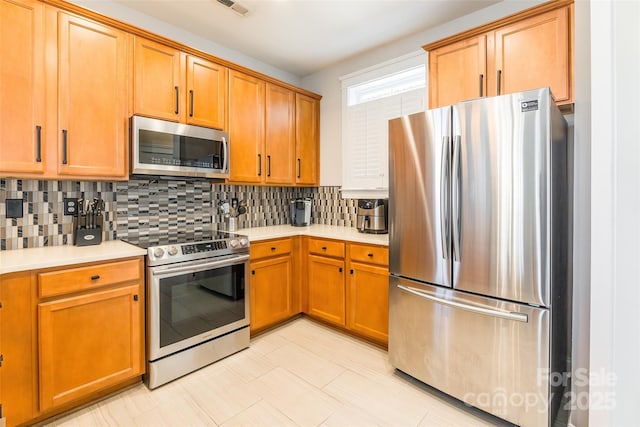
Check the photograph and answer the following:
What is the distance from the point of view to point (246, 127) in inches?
117

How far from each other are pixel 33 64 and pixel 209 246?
1521 millimetres

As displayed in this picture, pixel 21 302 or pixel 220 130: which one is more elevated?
pixel 220 130

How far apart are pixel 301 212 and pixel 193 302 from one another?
5.28 ft

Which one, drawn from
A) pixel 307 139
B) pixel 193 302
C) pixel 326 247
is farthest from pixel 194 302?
pixel 307 139

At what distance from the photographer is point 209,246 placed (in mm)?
2355

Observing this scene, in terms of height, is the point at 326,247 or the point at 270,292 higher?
the point at 326,247

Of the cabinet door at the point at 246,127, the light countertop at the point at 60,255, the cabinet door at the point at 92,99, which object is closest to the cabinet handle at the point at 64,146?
the cabinet door at the point at 92,99

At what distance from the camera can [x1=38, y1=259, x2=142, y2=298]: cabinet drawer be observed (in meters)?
1.70

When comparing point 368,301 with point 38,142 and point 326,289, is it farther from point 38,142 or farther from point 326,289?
point 38,142

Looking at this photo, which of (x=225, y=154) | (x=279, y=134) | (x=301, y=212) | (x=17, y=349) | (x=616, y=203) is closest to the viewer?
(x=616, y=203)

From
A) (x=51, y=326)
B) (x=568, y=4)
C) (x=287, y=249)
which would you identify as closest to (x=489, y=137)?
(x=568, y=4)

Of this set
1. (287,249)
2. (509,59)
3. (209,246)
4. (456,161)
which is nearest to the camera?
(456,161)

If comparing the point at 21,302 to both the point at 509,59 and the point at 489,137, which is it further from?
the point at 509,59

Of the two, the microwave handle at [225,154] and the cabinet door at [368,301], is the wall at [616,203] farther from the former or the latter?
the microwave handle at [225,154]
